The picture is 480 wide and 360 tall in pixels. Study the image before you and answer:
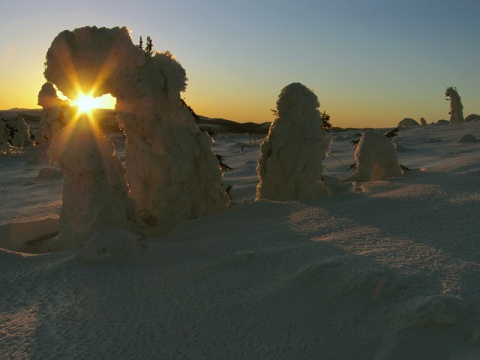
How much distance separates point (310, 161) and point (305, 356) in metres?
5.86

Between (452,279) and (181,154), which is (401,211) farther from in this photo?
(181,154)

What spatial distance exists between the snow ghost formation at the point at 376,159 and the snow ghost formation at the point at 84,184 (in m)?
5.46

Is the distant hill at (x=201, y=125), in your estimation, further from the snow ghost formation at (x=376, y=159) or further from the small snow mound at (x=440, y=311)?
the small snow mound at (x=440, y=311)

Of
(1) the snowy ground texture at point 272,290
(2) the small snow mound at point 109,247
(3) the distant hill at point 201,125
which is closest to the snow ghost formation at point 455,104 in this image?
(1) the snowy ground texture at point 272,290

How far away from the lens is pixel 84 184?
22.8 ft

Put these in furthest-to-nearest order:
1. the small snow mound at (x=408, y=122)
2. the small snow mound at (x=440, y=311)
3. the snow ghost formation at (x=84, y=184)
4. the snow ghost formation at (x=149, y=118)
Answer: the small snow mound at (x=408, y=122)
the snow ghost formation at (x=149, y=118)
the snow ghost formation at (x=84, y=184)
the small snow mound at (x=440, y=311)

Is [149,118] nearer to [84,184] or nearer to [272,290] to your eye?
[84,184]

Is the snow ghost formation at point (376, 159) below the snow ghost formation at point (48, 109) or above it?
below

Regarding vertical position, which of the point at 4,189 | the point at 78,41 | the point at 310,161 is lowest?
the point at 4,189

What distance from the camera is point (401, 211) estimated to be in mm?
6172

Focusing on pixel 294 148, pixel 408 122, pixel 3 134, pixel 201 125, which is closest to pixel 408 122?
pixel 408 122

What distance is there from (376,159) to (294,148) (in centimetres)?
229

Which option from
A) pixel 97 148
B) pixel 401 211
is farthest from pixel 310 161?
pixel 97 148

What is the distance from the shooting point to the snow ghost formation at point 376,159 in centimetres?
977
